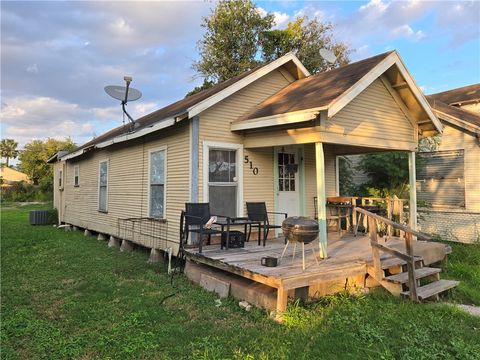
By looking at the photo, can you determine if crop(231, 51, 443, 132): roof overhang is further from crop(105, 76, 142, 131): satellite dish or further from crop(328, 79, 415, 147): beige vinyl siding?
crop(105, 76, 142, 131): satellite dish

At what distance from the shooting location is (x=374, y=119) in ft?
22.1

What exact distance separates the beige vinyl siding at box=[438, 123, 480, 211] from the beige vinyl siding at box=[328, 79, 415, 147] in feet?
12.0

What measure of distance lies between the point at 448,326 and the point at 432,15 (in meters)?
10.4

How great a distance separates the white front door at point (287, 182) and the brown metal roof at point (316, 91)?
1.21 meters

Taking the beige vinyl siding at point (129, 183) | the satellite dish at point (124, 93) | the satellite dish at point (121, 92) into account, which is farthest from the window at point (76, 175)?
the satellite dish at point (121, 92)

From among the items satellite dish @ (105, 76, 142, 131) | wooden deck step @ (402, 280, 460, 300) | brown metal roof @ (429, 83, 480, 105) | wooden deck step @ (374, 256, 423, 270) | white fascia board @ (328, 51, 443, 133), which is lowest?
wooden deck step @ (402, 280, 460, 300)

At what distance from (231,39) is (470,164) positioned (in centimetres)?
1582

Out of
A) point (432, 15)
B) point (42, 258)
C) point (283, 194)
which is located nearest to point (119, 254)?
point (42, 258)

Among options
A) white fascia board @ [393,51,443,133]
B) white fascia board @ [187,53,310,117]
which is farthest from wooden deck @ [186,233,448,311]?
white fascia board @ [393,51,443,133]

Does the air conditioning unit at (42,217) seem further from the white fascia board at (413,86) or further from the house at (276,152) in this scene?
the white fascia board at (413,86)

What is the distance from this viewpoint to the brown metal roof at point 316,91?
5.67 meters

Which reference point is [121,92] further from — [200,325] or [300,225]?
[200,325]

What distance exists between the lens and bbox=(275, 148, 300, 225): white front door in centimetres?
788

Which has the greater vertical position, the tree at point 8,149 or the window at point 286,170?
the tree at point 8,149
